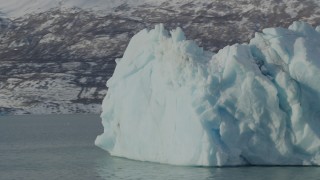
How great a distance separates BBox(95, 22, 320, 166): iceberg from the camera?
35.2 meters

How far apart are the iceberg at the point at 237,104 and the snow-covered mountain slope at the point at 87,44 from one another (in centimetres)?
9428

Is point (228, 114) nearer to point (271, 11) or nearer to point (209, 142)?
point (209, 142)

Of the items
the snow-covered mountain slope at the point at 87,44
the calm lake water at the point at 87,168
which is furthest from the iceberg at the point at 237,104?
the snow-covered mountain slope at the point at 87,44

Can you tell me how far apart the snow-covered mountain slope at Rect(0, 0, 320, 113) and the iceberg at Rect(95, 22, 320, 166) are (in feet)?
309

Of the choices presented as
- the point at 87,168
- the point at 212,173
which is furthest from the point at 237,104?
the point at 87,168

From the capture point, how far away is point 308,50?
121 feet

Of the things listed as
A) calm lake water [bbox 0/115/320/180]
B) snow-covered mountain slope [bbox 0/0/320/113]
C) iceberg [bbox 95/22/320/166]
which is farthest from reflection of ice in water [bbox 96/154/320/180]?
snow-covered mountain slope [bbox 0/0/320/113]

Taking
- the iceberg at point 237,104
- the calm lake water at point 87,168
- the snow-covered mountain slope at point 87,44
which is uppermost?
the iceberg at point 237,104

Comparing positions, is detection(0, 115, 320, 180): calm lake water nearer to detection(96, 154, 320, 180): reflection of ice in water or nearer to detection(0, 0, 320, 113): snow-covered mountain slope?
detection(96, 154, 320, 180): reflection of ice in water

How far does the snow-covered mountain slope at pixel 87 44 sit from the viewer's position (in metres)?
137

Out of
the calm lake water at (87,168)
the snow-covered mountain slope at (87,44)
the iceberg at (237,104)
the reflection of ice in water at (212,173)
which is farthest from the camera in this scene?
the snow-covered mountain slope at (87,44)

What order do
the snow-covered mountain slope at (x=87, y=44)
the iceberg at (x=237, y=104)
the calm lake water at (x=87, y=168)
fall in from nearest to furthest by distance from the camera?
the calm lake water at (x=87, y=168) < the iceberg at (x=237, y=104) < the snow-covered mountain slope at (x=87, y=44)

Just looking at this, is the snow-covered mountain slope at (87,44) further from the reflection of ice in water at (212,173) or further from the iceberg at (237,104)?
the iceberg at (237,104)

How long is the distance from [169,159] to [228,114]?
3792mm
